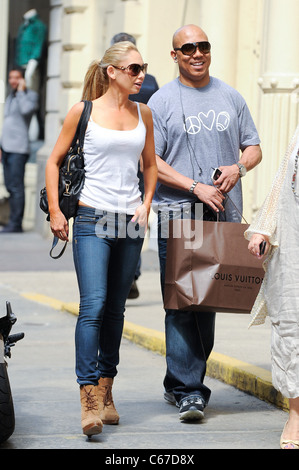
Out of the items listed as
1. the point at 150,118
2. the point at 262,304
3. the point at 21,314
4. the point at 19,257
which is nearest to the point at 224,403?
the point at 262,304

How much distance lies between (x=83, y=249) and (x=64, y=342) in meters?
2.95

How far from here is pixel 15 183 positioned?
17203mm

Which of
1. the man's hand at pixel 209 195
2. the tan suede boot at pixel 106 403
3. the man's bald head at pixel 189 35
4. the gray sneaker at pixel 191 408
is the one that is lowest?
the gray sneaker at pixel 191 408

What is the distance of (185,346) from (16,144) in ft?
38.3

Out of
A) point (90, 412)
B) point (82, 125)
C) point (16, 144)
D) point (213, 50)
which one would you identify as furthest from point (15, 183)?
point (90, 412)

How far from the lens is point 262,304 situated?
5418mm

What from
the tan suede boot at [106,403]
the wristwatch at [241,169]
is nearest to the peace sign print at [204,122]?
the wristwatch at [241,169]

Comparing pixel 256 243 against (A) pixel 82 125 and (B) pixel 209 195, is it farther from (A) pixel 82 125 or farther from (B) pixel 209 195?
(A) pixel 82 125

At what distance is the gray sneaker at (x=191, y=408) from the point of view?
5.77 meters

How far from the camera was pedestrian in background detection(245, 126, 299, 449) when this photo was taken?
517 cm

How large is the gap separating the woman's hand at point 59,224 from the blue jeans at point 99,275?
0.26ft

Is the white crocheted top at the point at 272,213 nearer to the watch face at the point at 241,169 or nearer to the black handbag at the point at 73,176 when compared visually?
the watch face at the point at 241,169

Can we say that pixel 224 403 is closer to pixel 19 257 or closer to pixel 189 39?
pixel 189 39

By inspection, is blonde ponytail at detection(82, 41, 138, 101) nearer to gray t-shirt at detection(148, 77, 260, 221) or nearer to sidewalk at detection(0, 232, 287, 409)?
gray t-shirt at detection(148, 77, 260, 221)
